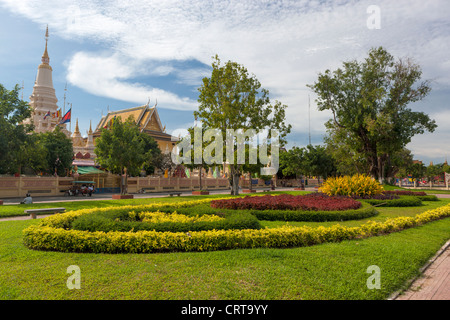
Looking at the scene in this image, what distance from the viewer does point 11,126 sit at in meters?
20.2

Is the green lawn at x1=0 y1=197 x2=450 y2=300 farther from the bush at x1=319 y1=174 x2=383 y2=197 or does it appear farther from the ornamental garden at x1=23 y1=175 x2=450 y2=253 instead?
the bush at x1=319 y1=174 x2=383 y2=197

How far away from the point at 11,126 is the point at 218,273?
2135 cm

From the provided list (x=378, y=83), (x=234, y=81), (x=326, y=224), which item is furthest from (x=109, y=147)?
(x=378, y=83)

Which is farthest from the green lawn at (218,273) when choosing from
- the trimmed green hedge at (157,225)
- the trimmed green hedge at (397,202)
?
the trimmed green hedge at (397,202)

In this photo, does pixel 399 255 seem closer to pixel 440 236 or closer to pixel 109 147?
pixel 440 236

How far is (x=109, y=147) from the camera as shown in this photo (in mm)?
23359

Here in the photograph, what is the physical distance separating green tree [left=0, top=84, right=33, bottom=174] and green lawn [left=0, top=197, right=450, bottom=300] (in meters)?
15.9

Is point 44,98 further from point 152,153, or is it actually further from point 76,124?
point 152,153

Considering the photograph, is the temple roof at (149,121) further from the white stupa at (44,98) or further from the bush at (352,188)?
the bush at (352,188)

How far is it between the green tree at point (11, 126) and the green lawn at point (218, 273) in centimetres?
1594

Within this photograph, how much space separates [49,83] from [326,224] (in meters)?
57.5

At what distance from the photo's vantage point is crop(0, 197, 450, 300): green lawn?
4.13m

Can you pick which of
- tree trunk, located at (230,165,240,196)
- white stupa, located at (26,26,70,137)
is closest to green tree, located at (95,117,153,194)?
Result: tree trunk, located at (230,165,240,196)

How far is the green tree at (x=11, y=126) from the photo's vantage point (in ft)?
63.3
